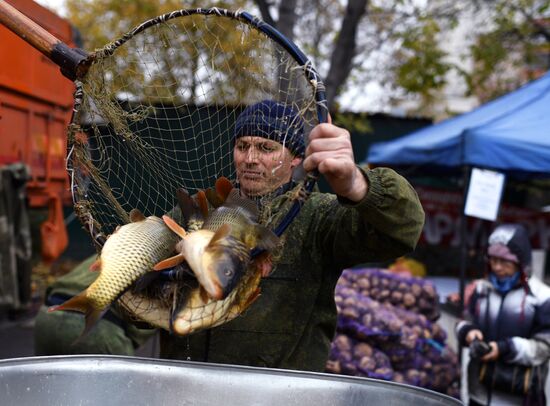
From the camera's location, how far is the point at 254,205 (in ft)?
7.07

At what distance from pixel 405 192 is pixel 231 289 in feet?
2.13

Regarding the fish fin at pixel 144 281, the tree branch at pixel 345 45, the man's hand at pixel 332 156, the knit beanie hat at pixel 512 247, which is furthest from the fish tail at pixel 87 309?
the tree branch at pixel 345 45

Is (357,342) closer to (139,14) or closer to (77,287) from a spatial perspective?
(77,287)

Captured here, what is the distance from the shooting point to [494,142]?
6.37 m

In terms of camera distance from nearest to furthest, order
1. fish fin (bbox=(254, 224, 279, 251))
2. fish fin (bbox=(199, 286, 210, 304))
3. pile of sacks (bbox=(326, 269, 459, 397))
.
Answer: fish fin (bbox=(199, 286, 210, 304)) < fish fin (bbox=(254, 224, 279, 251)) < pile of sacks (bbox=(326, 269, 459, 397))

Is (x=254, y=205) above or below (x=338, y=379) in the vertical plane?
above

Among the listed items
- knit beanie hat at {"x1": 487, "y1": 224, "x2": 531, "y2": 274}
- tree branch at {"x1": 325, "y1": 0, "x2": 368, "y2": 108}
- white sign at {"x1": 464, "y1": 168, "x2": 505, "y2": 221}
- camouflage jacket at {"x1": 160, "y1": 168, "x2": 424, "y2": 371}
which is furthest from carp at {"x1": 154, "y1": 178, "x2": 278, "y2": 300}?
tree branch at {"x1": 325, "y1": 0, "x2": 368, "y2": 108}

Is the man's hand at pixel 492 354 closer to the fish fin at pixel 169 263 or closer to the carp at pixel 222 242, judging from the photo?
the carp at pixel 222 242

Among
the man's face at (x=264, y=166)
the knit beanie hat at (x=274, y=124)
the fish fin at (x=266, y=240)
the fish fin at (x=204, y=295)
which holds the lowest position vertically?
the fish fin at (x=204, y=295)

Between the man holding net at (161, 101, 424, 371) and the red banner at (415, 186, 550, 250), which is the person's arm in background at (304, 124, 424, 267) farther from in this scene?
the red banner at (415, 186, 550, 250)

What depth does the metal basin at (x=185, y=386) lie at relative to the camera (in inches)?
73.9

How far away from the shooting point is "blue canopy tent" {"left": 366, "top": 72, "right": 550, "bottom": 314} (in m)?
6.32

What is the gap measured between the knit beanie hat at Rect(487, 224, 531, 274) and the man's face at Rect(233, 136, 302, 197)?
9.99ft

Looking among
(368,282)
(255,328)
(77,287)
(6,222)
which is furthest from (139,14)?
(255,328)
